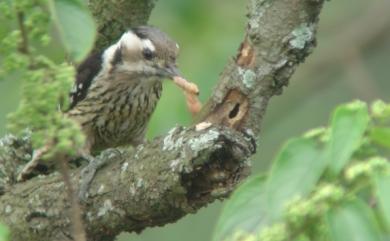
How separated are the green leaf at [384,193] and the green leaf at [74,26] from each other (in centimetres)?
80

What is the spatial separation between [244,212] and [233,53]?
360cm

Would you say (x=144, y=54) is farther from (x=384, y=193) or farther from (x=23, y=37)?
(x=384, y=193)

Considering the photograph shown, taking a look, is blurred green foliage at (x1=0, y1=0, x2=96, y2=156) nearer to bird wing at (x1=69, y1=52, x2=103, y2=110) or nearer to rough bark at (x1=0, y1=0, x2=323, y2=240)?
rough bark at (x1=0, y1=0, x2=323, y2=240)

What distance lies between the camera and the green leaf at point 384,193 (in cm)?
224

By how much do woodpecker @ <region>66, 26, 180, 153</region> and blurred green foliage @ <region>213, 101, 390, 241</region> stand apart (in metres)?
2.72

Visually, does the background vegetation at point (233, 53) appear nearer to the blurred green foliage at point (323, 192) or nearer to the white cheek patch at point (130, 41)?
the white cheek patch at point (130, 41)

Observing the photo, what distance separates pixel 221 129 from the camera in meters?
3.75

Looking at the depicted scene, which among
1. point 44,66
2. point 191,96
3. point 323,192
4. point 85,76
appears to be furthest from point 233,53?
point 323,192

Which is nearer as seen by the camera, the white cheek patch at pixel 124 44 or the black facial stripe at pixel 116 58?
the white cheek patch at pixel 124 44

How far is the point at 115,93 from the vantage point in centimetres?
537

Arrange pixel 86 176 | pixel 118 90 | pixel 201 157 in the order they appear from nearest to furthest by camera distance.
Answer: pixel 201 157 < pixel 86 176 < pixel 118 90

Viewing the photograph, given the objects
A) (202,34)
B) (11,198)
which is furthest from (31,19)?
(202,34)

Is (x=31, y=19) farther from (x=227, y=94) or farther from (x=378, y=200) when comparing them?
(x=227, y=94)

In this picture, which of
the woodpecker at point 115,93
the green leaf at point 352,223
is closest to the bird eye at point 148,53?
the woodpecker at point 115,93
